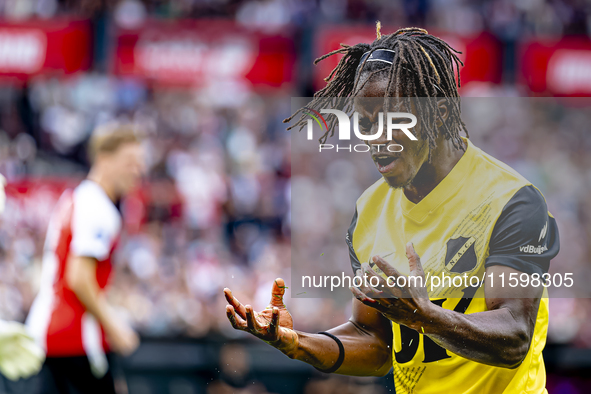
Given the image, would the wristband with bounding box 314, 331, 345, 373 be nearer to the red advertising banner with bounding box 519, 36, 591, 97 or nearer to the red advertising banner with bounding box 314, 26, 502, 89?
the red advertising banner with bounding box 314, 26, 502, 89

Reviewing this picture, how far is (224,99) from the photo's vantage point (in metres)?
8.23

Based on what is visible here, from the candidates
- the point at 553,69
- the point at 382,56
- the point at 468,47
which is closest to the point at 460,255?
the point at 382,56

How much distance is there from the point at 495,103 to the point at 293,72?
426 cm

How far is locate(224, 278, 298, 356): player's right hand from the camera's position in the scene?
158cm

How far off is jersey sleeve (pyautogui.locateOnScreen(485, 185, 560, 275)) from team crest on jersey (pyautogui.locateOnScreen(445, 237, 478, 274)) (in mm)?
45

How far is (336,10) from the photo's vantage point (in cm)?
901

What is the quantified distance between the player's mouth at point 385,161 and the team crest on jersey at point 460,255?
249 mm

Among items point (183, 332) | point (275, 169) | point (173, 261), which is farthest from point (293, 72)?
point (183, 332)

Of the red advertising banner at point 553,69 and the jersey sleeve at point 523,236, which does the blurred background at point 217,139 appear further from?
the jersey sleeve at point 523,236

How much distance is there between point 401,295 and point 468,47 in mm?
2186

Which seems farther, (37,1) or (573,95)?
(37,1)

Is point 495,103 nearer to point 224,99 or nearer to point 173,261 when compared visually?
point 173,261

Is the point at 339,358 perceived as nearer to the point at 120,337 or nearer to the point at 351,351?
the point at 351,351

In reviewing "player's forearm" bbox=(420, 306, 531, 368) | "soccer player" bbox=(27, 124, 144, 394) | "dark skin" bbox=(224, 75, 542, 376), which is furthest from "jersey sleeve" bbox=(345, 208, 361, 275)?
"soccer player" bbox=(27, 124, 144, 394)
